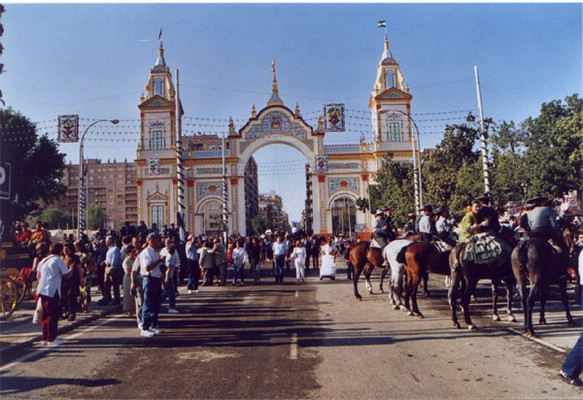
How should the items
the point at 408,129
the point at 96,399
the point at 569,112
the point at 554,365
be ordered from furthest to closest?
1. the point at 408,129
2. the point at 569,112
3. the point at 554,365
4. the point at 96,399

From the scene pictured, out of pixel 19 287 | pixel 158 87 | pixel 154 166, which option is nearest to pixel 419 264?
pixel 19 287

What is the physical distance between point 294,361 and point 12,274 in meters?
8.36

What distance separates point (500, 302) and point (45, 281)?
10.8 metres

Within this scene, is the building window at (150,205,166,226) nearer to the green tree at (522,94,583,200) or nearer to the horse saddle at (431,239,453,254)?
the green tree at (522,94,583,200)

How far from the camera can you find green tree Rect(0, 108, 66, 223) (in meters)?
38.7

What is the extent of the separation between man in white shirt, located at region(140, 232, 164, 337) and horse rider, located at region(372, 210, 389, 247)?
23.8 ft

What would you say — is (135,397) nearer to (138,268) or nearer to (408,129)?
(138,268)

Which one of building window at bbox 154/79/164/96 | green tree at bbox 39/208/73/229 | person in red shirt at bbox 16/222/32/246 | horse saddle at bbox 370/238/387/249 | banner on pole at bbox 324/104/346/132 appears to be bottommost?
horse saddle at bbox 370/238/387/249

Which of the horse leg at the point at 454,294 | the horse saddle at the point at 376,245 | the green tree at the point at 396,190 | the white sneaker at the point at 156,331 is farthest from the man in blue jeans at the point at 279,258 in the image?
the green tree at the point at 396,190

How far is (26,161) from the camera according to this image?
40.5 meters

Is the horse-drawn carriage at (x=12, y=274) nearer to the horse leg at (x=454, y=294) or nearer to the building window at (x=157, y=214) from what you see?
the horse leg at (x=454, y=294)

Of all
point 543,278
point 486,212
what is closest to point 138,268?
point 486,212

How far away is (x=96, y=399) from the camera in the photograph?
598 cm

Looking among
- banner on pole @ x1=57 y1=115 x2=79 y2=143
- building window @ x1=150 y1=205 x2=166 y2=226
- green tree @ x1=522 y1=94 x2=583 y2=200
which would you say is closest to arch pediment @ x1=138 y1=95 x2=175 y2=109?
building window @ x1=150 y1=205 x2=166 y2=226
